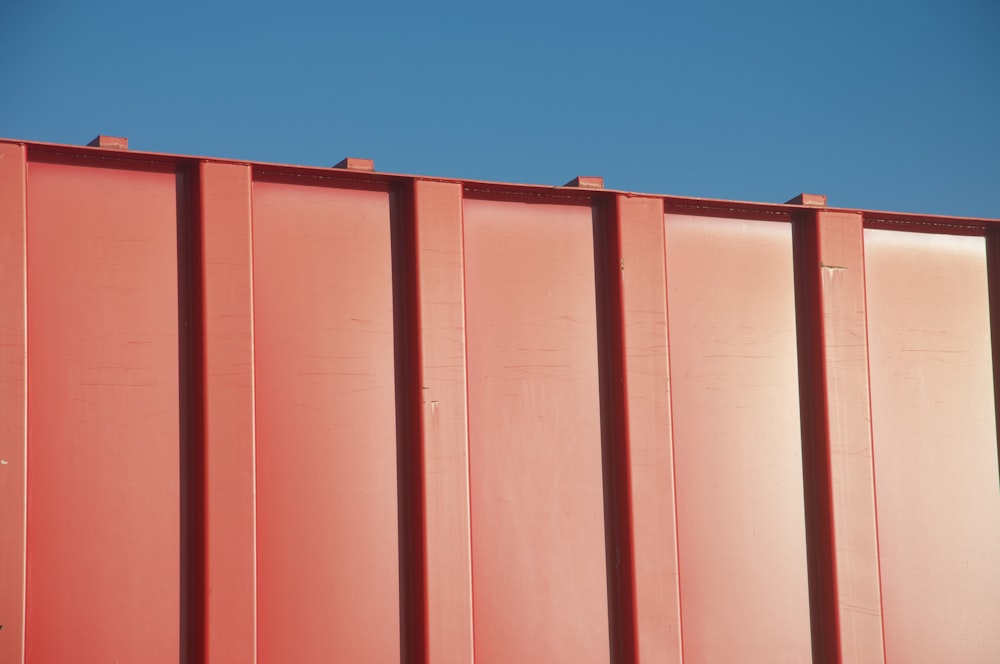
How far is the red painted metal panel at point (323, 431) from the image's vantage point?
12.8ft

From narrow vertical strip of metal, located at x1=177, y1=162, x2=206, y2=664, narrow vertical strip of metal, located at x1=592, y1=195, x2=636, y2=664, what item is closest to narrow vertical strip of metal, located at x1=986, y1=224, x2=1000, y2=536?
narrow vertical strip of metal, located at x1=592, y1=195, x2=636, y2=664

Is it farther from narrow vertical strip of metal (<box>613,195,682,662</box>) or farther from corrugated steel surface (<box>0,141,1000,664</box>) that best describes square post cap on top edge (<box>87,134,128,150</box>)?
narrow vertical strip of metal (<box>613,195,682,662</box>)

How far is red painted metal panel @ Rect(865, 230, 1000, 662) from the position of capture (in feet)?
16.4

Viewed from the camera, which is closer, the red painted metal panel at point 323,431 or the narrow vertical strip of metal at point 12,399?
the narrow vertical strip of metal at point 12,399

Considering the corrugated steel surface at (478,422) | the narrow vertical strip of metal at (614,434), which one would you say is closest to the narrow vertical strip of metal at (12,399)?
the corrugated steel surface at (478,422)

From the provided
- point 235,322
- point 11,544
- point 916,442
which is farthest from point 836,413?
point 11,544

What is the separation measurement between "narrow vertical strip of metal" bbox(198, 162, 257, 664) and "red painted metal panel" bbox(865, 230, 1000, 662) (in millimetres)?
3110

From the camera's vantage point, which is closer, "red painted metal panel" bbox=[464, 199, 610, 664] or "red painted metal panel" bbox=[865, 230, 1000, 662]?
"red painted metal panel" bbox=[464, 199, 610, 664]

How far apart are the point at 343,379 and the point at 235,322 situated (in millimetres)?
493

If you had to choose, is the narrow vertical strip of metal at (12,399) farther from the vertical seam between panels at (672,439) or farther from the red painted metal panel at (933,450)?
the red painted metal panel at (933,450)

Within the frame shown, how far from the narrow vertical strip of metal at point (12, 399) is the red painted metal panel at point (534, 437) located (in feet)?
5.67

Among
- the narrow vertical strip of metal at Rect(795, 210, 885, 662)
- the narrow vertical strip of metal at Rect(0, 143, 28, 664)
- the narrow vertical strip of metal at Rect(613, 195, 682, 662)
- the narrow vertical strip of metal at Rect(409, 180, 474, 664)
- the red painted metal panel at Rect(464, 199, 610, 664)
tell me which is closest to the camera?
the narrow vertical strip of metal at Rect(0, 143, 28, 664)

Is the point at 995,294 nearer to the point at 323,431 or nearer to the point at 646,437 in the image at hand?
the point at 646,437

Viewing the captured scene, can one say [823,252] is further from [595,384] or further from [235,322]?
[235,322]
